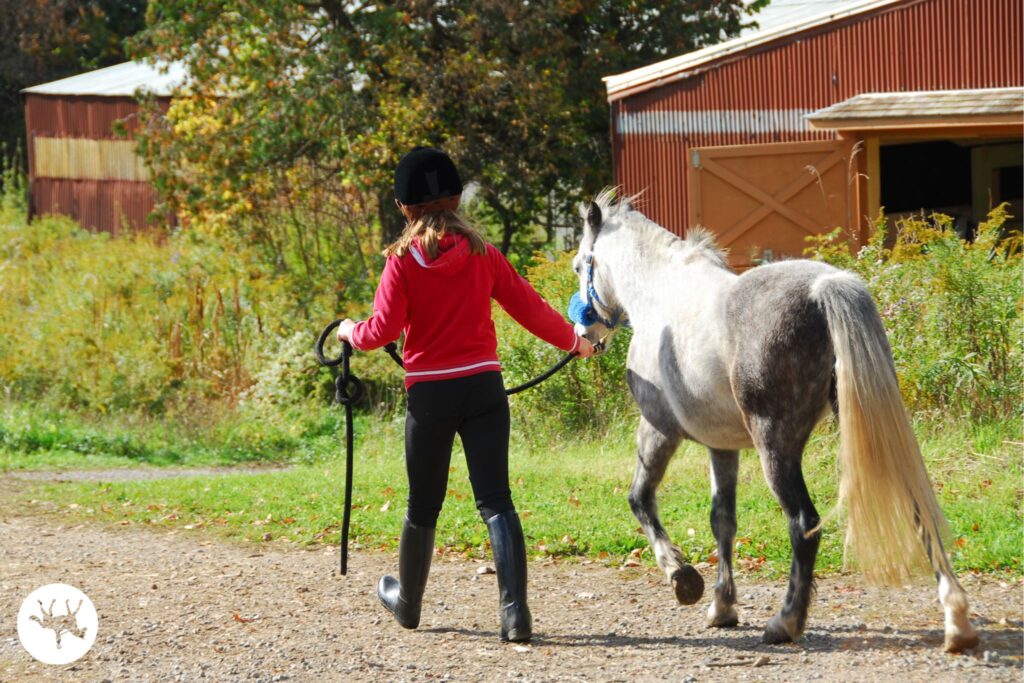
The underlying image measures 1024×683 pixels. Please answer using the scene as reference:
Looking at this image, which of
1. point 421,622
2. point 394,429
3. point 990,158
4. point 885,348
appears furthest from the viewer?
point 990,158

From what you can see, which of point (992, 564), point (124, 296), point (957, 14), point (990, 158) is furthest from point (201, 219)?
point (992, 564)

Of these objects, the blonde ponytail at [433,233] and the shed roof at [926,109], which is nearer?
the blonde ponytail at [433,233]

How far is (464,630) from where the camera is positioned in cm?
535

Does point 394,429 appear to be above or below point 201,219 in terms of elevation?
below

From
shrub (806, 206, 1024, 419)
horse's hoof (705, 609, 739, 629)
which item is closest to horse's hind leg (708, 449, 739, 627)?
horse's hoof (705, 609, 739, 629)

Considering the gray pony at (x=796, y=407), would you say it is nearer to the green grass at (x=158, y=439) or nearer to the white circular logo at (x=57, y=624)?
the white circular logo at (x=57, y=624)

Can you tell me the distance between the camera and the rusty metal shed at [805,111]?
45.0 feet

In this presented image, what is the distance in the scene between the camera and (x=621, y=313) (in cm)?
580

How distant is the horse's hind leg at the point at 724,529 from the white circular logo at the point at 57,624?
2.70m

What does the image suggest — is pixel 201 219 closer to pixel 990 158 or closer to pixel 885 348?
pixel 990 158

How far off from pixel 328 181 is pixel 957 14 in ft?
26.0

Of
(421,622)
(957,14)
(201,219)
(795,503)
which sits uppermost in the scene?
(957,14)

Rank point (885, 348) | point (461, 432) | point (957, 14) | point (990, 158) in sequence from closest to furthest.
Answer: point (885, 348), point (461, 432), point (957, 14), point (990, 158)

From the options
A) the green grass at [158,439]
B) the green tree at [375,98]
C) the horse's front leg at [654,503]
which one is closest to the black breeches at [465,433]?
the horse's front leg at [654,503]
